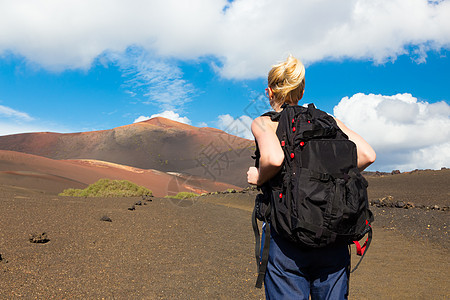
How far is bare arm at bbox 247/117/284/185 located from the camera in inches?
64.1

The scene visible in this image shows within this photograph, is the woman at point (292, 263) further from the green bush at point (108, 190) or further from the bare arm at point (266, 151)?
the green bush at point (108, 190)

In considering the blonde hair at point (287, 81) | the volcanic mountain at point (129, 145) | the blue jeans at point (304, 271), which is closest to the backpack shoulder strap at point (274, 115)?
the blonde hair at point (287, 81)

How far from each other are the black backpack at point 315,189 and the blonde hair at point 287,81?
0.18m

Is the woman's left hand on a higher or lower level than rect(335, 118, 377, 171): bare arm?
lower

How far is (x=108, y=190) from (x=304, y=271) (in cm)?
1502

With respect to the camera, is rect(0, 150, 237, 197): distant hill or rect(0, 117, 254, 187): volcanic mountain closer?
rect(0, 150, 237, 197): distant hill

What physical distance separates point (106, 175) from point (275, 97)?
1165 inches

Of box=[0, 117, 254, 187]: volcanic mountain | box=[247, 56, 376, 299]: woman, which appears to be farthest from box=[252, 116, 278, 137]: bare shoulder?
box=[0, 117, 254, 187]: volcanic mountain

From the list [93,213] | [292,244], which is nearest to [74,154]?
[93,213]

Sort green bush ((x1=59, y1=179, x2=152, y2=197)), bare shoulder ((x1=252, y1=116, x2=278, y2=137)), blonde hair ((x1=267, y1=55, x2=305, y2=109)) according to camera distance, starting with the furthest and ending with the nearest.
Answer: green bush ((x1=59, y1=179, x2=152, y2=197))
blonde hair ((x1=267, y1=55, x2=305, y2=109))
bare shoulder ((x1=252, y1=116, x2=278, y2=137))

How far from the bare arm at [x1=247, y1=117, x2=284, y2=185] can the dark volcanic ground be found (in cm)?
→ 301

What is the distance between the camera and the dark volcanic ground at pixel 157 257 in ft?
13.8

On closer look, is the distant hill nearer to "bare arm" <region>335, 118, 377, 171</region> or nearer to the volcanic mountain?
"bare arm" <region>335, 118, 377, 171</region>

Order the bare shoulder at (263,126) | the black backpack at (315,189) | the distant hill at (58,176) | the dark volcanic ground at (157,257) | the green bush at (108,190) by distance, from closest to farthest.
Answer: the black backpack at (315,189) < the bare shoulder at (263,126) < the dark volcanic ground at (157,257) < the green bush at (108,190) < the distant hill at (58,176)
